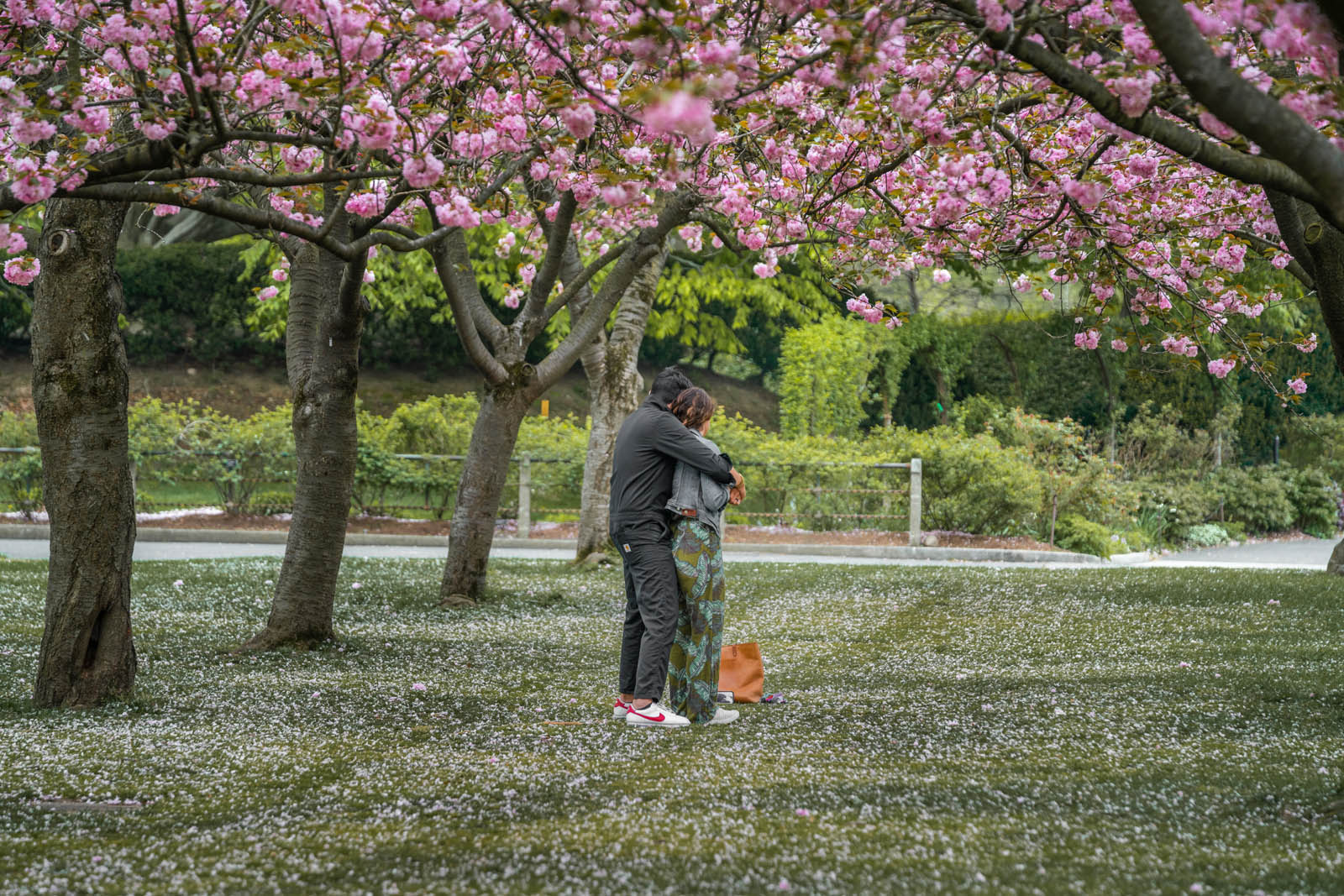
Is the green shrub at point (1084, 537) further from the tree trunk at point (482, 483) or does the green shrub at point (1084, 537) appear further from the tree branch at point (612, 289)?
the tree trunk at point (482, 483)

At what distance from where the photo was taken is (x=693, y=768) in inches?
193

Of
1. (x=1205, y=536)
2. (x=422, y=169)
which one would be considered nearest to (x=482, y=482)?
(x=422, y=169)

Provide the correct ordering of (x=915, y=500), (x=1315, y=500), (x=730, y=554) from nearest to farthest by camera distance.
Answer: (x=730, y=554), (x=915, y=500), (x=1315, y=500)

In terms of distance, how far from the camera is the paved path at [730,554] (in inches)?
658

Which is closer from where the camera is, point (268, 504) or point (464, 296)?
point (464, 296)

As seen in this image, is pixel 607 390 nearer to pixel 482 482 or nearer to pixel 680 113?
pixel 482 482

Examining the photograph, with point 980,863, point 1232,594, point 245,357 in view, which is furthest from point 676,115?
point 245,357

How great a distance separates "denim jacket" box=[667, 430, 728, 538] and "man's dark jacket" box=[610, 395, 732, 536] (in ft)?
0.16

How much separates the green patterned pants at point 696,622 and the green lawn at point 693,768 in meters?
0.31

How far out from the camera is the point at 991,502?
1930 cm

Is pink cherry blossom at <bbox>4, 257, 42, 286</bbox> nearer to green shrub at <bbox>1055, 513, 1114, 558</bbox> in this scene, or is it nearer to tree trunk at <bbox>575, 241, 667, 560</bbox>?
tree trunk at <bbox>575, 241, 667, 560</bbox>

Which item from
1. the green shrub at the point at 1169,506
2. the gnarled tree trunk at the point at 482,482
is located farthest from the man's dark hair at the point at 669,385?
the green shrub at the point at 1169,506

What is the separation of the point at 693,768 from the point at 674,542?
50.8 inches

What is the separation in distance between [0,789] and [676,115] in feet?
11.8
